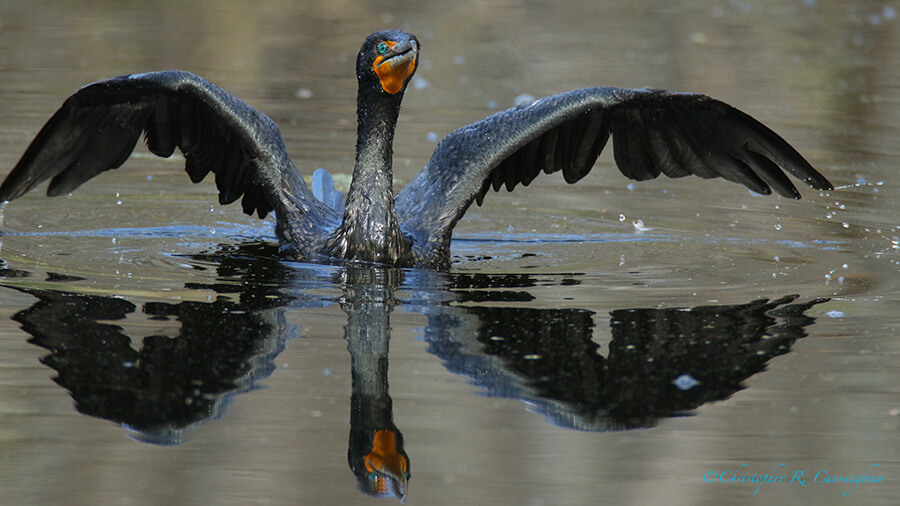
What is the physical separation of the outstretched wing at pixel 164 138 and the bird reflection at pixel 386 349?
79 cm

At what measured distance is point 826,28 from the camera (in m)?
16.9

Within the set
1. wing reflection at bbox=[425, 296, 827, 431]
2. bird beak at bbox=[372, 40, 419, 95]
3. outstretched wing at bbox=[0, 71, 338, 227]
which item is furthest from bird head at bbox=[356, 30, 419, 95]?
wing reflection at bbox=[425, 296, 827, 431]

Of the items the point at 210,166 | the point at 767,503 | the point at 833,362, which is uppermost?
the point at 210,166

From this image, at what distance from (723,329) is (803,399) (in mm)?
812

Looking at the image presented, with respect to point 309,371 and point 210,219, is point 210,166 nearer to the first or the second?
point 210,219

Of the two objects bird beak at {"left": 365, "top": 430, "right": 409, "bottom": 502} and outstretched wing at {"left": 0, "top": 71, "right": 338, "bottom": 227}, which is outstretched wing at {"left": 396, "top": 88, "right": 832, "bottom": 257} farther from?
bird beak at {"left": 365, "top": 430, "right": 409, "bottom": 502}

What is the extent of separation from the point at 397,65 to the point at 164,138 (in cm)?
141

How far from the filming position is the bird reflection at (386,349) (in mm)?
4062

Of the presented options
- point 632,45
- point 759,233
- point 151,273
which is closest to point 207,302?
point 151,273

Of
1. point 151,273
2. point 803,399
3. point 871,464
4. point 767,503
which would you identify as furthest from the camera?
point 151,273

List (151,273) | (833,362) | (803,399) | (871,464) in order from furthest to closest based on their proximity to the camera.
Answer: (151,273)
(833,362)
(803,399)
(871,464)

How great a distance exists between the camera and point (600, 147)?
7.13m

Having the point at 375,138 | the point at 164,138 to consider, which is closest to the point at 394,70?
the point at 375,138

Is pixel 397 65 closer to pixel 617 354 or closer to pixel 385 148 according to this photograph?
pixel 385 148
